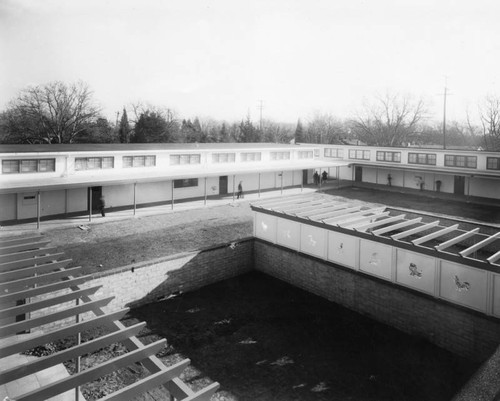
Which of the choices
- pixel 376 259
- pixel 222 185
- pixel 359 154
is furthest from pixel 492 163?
pixel 376 259

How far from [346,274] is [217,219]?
11081mm

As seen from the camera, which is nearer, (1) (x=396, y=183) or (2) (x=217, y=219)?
(2) (x=217, y=219)

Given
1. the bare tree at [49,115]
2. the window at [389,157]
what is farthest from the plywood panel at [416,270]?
the bare tree at [49,115]

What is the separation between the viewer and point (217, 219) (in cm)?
2414

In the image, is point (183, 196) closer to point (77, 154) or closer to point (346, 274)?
point (77, 154)

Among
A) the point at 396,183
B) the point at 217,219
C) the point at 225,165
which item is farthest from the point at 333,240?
the point at 396,183

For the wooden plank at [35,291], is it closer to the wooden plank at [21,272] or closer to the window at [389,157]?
the wooden plank at [21,272]

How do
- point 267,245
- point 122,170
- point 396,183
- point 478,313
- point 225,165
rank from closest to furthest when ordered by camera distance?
point 478,313 → point 267,245 → point 122,170 → point 225,165 → point 396,183

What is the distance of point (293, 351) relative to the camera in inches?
447

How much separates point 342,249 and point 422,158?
85.3 feet

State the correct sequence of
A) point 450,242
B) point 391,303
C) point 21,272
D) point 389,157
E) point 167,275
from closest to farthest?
point 21,272 < point 391,303 < point 450,242 < point 167,275 < point 389,157

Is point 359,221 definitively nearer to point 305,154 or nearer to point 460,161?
point 460,161

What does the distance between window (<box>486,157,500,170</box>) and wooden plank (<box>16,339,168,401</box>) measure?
33.8m

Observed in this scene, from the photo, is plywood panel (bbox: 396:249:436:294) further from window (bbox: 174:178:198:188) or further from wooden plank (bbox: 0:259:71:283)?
window (bbox: 174:178:198:188)
